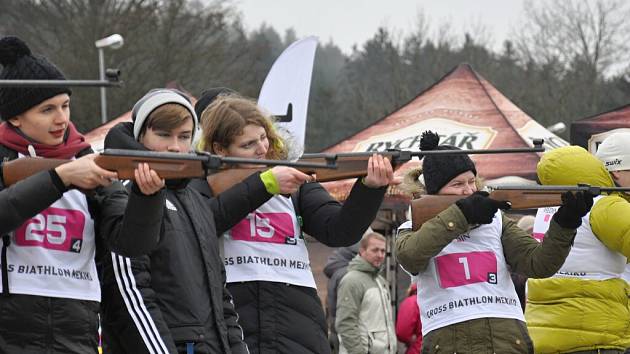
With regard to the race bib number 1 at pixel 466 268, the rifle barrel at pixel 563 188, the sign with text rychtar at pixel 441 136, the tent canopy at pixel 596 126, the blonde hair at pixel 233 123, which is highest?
the blonde hair at pixel 233 123


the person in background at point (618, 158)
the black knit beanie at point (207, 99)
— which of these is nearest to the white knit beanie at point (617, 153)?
the person in background at point (618, 158)

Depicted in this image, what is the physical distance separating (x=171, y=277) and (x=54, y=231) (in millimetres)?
582

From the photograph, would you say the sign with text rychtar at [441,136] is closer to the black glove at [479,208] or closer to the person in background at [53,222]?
the black glove at [479,208]

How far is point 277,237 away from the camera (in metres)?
5.91

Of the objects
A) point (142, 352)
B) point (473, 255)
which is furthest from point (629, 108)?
point (142, 352)

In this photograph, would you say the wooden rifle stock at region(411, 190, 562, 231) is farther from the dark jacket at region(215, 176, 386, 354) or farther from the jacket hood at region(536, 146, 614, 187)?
the dark jacket at region(215, 176, 386, 354)

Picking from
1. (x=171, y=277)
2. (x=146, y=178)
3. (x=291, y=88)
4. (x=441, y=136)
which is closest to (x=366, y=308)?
(x=291, y=88)

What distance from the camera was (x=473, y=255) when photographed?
643 cm

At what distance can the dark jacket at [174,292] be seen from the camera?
4.82 meters

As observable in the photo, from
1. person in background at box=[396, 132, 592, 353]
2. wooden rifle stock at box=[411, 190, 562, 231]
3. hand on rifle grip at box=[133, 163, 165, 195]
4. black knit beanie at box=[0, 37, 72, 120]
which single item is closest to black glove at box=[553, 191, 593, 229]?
person in background at box=[396, 132, 592, 353]

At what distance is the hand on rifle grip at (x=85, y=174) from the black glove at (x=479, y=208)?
2.37m

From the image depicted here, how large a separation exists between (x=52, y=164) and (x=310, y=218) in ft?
5.69

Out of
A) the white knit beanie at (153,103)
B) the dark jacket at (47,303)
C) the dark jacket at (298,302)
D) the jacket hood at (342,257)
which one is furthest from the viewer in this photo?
the jacket hood at (342,257)

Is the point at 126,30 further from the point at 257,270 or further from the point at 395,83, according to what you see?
the point at 257,270
